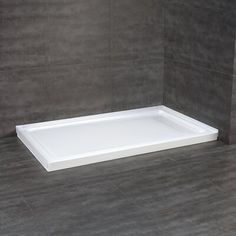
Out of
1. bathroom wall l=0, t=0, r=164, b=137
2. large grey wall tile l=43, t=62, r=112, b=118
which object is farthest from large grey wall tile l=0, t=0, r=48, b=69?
large grey wall tile l=43, t=62, r=112, b=118

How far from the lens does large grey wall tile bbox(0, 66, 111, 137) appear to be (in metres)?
3.62

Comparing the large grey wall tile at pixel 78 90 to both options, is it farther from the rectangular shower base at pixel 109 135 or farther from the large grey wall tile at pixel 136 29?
the large grey wall tile at pixel 136 29

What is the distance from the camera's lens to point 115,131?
→ 3652 millimetres

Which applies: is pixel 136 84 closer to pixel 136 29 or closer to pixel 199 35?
pixel 136 29

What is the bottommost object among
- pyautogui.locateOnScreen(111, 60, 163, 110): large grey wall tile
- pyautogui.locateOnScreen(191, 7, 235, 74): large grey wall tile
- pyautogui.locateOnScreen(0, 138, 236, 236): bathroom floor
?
pyautogui.locateOnScreen(0, 138, 236, 236): bathroom floor

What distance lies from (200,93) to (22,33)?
4.89ft

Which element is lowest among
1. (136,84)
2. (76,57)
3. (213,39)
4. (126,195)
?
(126,195)

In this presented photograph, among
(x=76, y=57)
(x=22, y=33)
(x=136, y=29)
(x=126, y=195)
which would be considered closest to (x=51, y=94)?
(x=76, y=57)

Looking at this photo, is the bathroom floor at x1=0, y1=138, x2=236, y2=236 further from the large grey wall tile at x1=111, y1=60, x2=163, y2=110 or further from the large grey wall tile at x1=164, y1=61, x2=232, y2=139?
the large grey wall tile at x1=111, y1=60, x2=163, y2=110

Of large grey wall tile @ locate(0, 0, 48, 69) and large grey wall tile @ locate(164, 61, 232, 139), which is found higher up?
large grey wall tile @ locate(0, 0, 48, 69)

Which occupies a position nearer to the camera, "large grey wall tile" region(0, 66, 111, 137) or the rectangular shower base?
the rectangular shower base

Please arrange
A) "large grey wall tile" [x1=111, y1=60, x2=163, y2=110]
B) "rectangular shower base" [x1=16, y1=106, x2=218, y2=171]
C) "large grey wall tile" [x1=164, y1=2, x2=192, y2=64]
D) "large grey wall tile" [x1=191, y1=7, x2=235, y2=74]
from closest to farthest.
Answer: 1. "rectangular shower base" [x1=16, y1=106, x2=218, y2=171]
2. "large grey wall tile" [x1=191, y1=7, x2=235, y2=74]
3. "large grey wall tile" [x1=164, y1=2, x2=192, y2=64]
4. "large grey wall tile" [x1=111, y1=60, x2=163, y2=110]

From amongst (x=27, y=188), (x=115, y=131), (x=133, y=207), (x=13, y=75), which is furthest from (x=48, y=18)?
(x=133, y=207)

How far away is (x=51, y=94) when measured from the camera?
375cm
